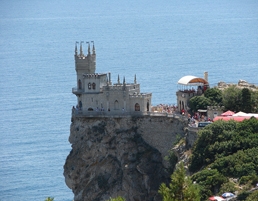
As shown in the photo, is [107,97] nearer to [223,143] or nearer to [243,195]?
[223,143]

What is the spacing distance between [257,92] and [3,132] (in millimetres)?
48402

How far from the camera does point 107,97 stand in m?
96.7

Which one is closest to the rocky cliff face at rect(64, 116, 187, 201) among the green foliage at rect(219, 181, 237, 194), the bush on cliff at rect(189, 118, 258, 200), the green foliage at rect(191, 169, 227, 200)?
the bush on cliff at rect(189, 118, 258, 200)

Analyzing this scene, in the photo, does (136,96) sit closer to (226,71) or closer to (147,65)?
(226,71)

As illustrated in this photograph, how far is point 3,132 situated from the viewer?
443 ft

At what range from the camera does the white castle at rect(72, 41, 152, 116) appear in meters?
96.1

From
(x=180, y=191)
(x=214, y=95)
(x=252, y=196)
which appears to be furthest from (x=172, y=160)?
(x=180, y=191)

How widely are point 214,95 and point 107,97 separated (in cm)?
974

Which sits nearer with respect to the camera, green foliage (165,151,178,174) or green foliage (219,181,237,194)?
green foliage (219,181,237,194)

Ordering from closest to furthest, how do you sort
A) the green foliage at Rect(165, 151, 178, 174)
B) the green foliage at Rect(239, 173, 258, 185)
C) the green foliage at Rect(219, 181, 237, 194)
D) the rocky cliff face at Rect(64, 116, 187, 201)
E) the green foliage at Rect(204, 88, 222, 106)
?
1. the green foliage at Rect(239, 173, 258, 185)
2. the green foliage at Rect(219, 181, 237, 194)
3. the green foliage at Rect(165, 151, 178, 174)
4. the rocky cliff face at Rect(64, 116, 187, 201)
5. the green foliage at Rect(204, 88, 222, 106)

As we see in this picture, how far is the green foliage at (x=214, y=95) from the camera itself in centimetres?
9600

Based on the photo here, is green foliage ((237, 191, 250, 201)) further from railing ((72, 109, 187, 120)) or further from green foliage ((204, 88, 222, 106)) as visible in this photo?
green foliage ((204, 88, 222, 106))

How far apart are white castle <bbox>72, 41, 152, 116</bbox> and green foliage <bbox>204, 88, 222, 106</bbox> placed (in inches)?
210

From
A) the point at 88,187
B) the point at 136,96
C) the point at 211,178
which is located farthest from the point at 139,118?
the point at 211,178
